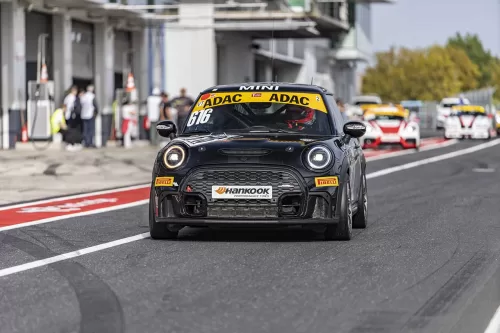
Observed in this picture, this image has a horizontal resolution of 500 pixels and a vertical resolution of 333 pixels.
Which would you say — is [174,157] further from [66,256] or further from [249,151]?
[66,256]

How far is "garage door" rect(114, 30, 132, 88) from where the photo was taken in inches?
1609

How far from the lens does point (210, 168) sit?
35.7ft

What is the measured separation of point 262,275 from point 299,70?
6338 centimetres

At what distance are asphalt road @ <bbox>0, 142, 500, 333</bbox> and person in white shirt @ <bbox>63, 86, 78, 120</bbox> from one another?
2002 cm

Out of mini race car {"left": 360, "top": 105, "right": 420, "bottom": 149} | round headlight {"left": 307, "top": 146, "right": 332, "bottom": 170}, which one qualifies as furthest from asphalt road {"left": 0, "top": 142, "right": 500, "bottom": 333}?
mini race car {"left": 360, "top": 105, "right": 420, "bottom": 149}

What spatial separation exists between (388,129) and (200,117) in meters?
27.2

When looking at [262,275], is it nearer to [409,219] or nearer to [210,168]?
[210,168]

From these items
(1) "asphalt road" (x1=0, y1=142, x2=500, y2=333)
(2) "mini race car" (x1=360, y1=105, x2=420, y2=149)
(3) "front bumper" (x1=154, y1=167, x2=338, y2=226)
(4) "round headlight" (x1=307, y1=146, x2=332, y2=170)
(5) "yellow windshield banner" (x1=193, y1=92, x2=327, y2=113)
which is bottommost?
(2) "mini race car" (x1=360, y1=105, x2=420, y2=149)


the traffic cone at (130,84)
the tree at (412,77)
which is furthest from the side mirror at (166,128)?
the tree at (412,77)

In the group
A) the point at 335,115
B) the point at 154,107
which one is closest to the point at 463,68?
the point at 154,107

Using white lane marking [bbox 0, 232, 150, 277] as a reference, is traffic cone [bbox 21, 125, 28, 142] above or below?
below

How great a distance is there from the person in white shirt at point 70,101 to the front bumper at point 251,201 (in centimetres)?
2317

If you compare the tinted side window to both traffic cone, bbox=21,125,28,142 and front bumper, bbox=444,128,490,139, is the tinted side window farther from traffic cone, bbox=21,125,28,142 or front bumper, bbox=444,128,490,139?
front bumper, bbox=444,128,490,139

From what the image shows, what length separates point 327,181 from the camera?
11.0m
